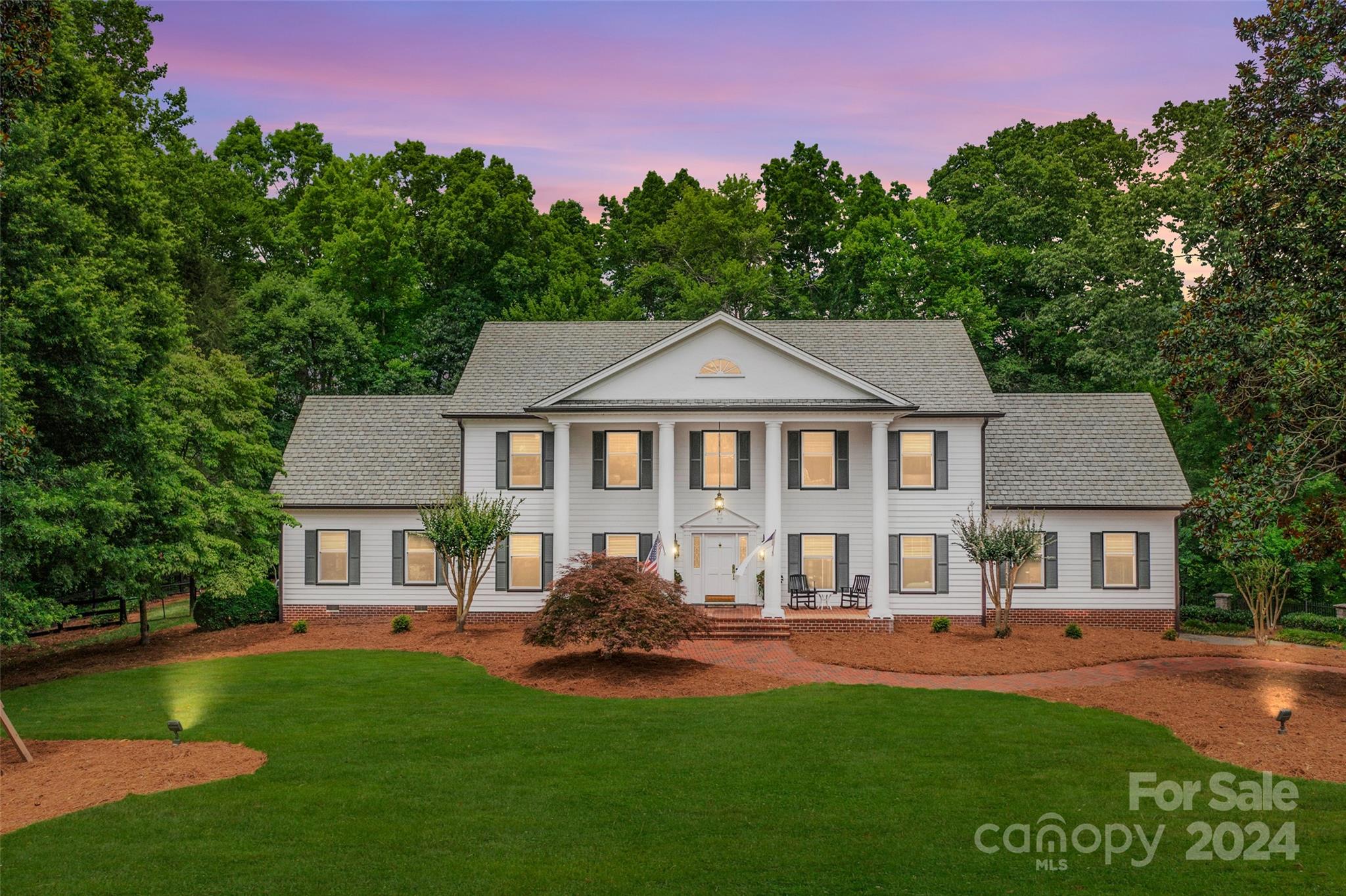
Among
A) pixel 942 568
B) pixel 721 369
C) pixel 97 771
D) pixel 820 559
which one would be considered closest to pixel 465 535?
pixel 721 369

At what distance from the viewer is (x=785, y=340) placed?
29438 millimetres

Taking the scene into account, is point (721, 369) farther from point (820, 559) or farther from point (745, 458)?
point (820, 559)

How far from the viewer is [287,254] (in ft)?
150

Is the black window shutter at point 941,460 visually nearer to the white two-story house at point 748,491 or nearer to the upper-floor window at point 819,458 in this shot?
the white two-story house at point 748,491

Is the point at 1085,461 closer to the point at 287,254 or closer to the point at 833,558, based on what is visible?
the point at 833,558

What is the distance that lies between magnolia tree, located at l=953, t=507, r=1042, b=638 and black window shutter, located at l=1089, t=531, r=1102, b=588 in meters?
2.34

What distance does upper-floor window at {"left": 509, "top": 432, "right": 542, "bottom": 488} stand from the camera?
27500mm

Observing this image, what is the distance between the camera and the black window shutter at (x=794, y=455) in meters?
27.3

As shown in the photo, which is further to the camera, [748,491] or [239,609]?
[748,491]

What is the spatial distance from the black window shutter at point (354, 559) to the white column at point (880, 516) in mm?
15064

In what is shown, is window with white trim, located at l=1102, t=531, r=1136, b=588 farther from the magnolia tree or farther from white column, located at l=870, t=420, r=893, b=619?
white column, located at l=870, t=420, r=893, b=619

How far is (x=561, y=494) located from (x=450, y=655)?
20.6ft

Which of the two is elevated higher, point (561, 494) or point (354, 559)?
point (561, 494)

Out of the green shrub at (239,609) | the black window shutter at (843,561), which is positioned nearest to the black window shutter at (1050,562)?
the black window shutter at (843,561)
